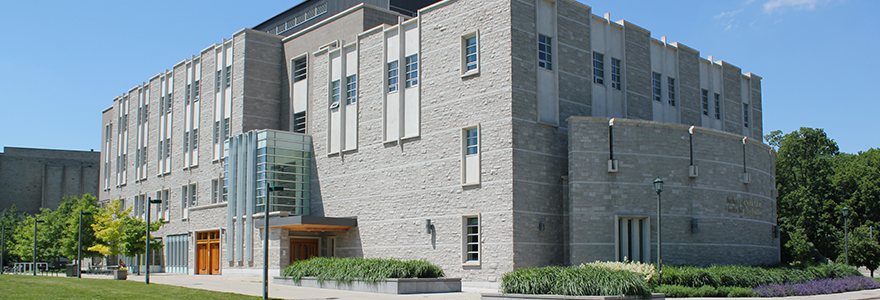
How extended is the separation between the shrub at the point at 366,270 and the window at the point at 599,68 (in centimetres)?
1111

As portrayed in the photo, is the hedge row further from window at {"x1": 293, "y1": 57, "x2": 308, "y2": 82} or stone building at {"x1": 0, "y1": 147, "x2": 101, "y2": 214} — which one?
stone building at {"x1": 0, "y1": 147, "x2": 101, "y2": 214}

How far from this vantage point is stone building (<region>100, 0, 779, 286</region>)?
2828 centimetres

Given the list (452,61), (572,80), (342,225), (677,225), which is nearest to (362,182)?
(342,225)

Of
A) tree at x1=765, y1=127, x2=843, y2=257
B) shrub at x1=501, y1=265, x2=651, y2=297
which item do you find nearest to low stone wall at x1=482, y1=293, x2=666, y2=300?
shrub at x1=501, y1=265, x2=651, y2=297

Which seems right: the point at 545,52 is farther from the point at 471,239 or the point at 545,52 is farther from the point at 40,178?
the point at 40,178

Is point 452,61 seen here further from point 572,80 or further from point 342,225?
point 342,225

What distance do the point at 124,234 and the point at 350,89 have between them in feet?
59.8

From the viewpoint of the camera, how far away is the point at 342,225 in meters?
34.3

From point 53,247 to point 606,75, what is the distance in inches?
1946

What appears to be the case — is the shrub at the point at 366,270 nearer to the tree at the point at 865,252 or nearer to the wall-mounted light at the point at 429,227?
the wall-mounted light at the point at 429,227

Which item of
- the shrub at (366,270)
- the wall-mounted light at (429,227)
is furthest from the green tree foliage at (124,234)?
the wall-mounted light at (429,227)

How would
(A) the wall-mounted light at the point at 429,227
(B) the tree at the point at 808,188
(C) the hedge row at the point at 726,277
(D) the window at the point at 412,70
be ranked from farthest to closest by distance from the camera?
(B) the tree at the point at 808,188, (D) the window at the point at 412,70, (A) the wall-mounted light at the point at 429,227, (C) the hedge row at the point at 726,277

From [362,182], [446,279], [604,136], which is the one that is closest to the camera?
[446,279]

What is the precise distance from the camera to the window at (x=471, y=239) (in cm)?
2908
